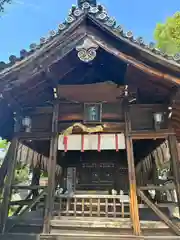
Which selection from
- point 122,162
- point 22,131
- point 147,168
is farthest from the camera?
point 147,168

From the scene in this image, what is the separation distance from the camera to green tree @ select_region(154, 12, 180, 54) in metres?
17.5

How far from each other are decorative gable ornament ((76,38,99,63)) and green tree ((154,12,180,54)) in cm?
1327

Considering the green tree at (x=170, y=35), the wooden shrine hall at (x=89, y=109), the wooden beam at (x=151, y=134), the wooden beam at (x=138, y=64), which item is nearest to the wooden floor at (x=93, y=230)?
the wooden shrine hall at (x=89, y=109)

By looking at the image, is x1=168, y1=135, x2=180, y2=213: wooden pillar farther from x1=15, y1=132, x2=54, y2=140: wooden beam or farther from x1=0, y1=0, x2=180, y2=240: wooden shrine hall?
x1=15, y1=132, x2=54, y2=140: wooden beam

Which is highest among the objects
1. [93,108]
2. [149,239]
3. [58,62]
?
[58,62]

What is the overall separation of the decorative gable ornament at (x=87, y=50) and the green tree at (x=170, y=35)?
1327 centimetres

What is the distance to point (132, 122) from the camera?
20.9 feet

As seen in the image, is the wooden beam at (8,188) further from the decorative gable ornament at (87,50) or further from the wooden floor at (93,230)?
the decorative gable ornament at (87,50)

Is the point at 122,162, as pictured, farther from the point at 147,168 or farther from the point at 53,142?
the point at 53,142

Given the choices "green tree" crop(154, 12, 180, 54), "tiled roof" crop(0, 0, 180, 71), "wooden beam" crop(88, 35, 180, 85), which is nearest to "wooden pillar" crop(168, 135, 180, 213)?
"wooden beam" crop(88, 35, 180, 85)

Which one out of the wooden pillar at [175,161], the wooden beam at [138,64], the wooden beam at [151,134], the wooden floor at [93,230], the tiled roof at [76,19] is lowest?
the wooden floor at [93,230]

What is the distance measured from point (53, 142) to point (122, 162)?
460 cm

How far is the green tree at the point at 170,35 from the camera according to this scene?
17531mm

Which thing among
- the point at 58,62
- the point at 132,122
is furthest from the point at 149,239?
the point at 58,62
